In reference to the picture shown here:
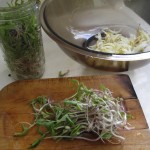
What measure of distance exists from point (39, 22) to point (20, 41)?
0.09 metres

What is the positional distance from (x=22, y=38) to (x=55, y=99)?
0.17m

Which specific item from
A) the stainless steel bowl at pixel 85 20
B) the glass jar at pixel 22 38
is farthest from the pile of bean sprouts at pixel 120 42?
the glass jar at pixel 22 38

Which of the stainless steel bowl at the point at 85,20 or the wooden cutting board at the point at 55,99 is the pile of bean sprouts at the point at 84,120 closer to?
the wooden cutting board at the point at 55,99

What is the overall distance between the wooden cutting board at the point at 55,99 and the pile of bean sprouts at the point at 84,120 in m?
0.01

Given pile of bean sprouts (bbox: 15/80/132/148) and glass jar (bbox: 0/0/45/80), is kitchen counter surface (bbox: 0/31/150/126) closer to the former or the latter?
glass jar (bbox: 0/0/45/80)

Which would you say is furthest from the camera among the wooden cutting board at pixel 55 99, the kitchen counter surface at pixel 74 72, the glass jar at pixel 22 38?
the kitchen counter surface at pixel 74 72

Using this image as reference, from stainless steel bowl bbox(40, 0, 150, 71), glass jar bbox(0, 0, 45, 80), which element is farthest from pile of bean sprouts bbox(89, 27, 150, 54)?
glass jar bbox(0, 0, 45, 80)

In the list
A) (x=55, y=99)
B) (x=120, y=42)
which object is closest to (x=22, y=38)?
(x=55, y=99)

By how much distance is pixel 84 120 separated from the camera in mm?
502

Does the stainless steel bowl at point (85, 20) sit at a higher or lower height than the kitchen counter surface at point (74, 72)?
higher

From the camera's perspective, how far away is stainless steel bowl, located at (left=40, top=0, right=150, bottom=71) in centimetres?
63

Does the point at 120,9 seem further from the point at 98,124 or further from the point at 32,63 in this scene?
the point at 98,124

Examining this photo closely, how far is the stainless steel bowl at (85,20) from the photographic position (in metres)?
0.63

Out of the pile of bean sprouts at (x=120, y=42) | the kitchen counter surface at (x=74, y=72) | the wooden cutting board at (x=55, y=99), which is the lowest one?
the kitchen counter surface at (x=74, y=72)
